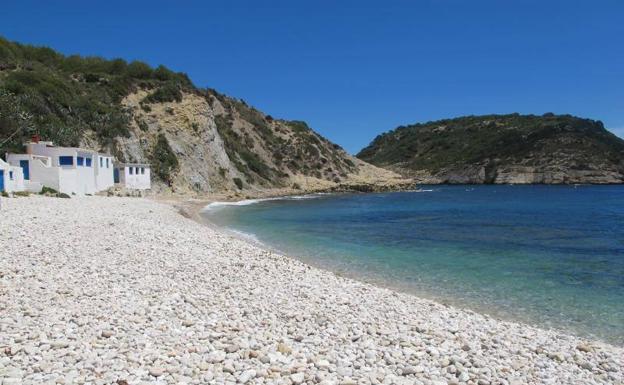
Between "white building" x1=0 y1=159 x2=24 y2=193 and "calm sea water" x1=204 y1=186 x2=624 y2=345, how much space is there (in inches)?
516

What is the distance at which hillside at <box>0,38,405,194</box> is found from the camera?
45.2m

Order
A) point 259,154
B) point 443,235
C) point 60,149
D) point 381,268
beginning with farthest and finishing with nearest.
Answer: point 259,154, point 60,149, point 443,235, point 381,268

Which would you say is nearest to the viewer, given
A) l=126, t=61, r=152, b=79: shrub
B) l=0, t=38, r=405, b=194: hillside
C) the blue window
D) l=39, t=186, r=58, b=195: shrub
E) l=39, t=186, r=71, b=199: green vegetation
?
l=39, t=186, r=71, b=199: green vegetation

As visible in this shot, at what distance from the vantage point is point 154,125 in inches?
2227

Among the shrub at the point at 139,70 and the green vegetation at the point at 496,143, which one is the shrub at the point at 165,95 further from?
the green vegetation at the point at 496,143

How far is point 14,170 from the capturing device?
31.1 metres

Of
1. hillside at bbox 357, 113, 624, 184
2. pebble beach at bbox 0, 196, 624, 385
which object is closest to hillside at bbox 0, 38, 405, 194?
pebble beach at bbox 0, 196, 624, 385

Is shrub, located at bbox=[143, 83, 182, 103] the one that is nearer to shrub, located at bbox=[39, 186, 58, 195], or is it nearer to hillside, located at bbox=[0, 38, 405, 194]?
hillside, located at bbox=[0, 38, 405, 194]

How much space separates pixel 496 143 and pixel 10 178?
4732 inches

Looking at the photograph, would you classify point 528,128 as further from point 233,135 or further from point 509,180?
point 233,135

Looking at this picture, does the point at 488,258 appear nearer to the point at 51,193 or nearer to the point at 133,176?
the point at 51,193

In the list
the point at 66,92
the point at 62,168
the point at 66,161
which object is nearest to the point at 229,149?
the point at 66,92

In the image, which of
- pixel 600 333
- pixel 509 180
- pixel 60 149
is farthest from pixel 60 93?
pixel 509 180

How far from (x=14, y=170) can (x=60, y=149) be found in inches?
223
